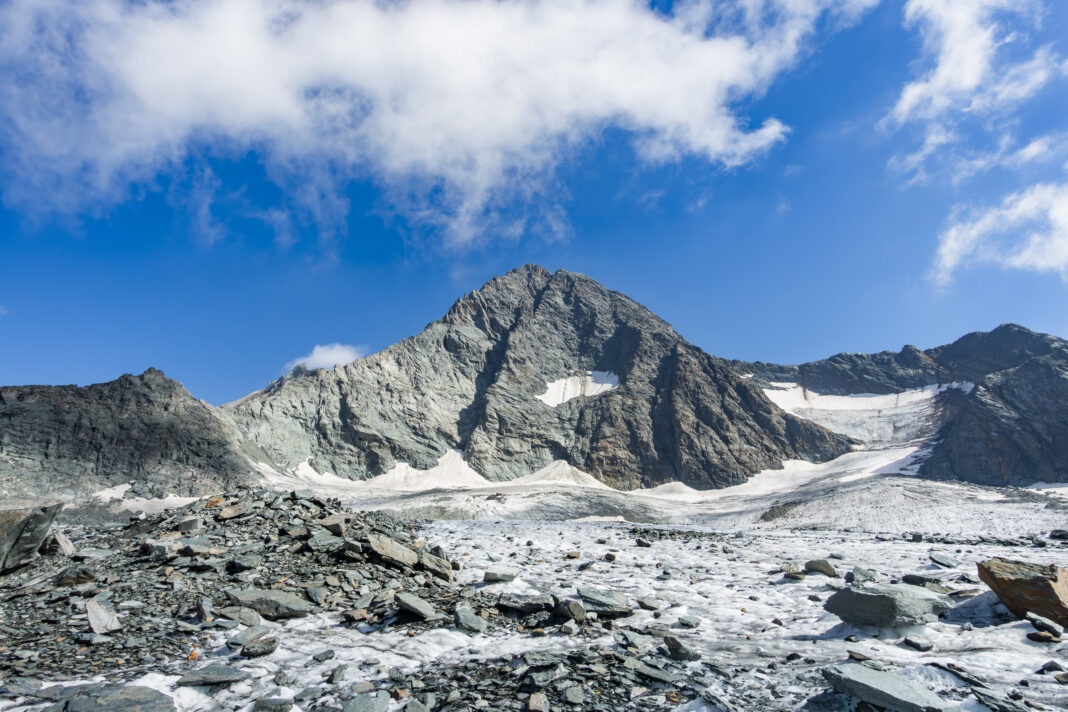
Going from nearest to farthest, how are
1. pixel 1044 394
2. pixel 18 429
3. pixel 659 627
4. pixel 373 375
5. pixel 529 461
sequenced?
pixel 659 627
pixel 18 429
pixel 1044 394
pixel 529 461
pixel 373 375

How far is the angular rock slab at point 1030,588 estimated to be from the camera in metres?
8.26

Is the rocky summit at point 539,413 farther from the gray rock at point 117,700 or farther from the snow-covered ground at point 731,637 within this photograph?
the gray rock at point 117,700

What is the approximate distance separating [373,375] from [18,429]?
70.8 metres

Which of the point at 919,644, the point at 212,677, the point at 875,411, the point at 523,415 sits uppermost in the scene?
the point at 523,415

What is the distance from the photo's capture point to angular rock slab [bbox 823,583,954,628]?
27.8ft

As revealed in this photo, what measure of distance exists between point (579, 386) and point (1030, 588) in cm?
15157

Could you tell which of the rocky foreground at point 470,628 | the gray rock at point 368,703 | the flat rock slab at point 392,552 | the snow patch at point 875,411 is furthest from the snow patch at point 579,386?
the gray rock at point 368,703

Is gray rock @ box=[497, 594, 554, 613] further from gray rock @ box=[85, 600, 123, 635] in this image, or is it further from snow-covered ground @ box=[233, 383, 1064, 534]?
snow-covered ground @ box=[233, 383, 1064, 534]

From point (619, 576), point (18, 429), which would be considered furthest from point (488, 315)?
point (619, 576)

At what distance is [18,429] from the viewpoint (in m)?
75.8

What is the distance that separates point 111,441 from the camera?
267 ft

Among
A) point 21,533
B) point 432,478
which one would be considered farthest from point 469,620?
point 432,478

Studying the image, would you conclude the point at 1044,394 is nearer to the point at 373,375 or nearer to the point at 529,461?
the point at 529,461

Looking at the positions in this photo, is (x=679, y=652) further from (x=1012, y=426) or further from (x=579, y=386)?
(x=579, y=386)
